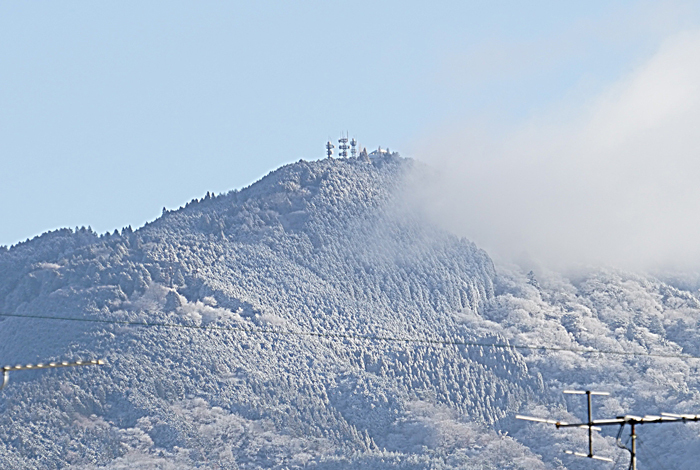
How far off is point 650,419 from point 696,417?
4273mm

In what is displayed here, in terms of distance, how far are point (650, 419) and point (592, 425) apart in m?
2.36

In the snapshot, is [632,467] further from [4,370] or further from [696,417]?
[4,370]

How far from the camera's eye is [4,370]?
59.9 meters

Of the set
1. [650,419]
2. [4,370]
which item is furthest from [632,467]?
[4,370]

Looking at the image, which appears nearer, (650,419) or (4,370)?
(4,370)

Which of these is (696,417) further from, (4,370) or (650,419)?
(4,370)

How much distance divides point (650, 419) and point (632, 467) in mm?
1928

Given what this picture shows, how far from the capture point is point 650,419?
2530 inches

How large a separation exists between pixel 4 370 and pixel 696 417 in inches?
1065

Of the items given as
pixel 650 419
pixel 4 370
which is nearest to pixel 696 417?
pixel 650 419

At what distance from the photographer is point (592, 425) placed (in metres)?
65.4

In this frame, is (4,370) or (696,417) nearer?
(4,370)

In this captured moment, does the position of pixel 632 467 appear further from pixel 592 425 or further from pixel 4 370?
pixel 4 370

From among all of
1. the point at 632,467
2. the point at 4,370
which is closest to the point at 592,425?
the point at 632,467
